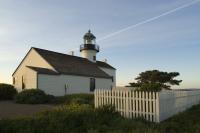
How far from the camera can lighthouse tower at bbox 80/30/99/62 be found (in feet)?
139

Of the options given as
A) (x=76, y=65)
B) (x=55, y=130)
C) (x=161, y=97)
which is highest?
(x=76, y=65)

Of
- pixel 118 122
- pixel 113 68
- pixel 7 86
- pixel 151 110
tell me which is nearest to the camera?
pixel 118 122

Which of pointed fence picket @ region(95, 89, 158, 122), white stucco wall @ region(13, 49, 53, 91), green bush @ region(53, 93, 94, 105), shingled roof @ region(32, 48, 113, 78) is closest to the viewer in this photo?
pointed fence picket @ region(95, 89, 158, 122)

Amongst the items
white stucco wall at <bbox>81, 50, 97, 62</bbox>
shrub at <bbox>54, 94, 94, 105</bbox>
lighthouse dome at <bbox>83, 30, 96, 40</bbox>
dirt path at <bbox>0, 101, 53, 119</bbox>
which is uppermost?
lighthouse dome at <bbox>83, 30, 96, 40</bbox>

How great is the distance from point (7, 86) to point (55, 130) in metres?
18.8

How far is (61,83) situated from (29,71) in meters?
3.91

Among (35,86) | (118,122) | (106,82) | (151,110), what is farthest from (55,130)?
(106,82)

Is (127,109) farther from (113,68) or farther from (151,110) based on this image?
(113,68)

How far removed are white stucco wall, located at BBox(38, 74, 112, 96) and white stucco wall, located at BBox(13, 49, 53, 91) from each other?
3.01ft

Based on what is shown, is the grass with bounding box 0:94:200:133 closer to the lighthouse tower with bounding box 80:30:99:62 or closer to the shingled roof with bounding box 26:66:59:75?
the shingled roof with bounding box 26:66:59:75

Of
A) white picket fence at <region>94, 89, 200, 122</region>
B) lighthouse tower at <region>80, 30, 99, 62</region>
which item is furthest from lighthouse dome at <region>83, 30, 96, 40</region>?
white picket fence at <region>94, 89, 200, 122</region>

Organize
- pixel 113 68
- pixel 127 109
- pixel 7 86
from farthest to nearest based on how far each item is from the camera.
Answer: pixel 113 68 < pixel 7 86 < pixel 127 109

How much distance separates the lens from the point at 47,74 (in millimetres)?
27297

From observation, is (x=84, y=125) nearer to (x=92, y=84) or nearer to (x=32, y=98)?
(x=32, y=98)
